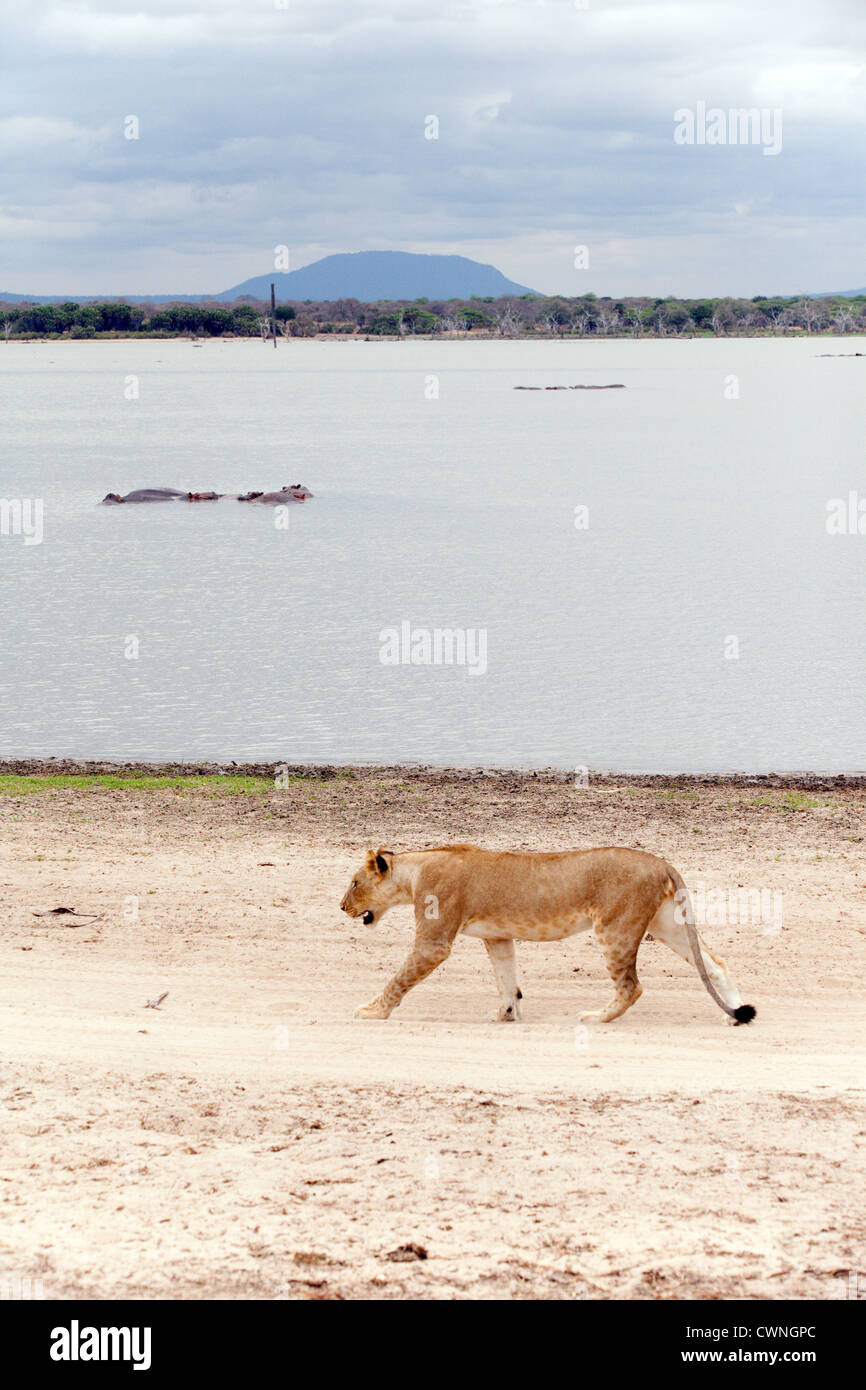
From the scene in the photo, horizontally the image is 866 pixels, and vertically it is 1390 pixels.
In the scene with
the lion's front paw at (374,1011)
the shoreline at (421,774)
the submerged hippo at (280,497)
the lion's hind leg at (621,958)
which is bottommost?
the shoreline at (421,774)

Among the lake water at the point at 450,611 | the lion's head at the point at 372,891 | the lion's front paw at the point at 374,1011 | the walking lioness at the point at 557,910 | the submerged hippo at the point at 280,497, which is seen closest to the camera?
the walking lioness at the point at 557,910

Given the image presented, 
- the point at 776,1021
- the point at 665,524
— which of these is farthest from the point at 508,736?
the point at 665,524

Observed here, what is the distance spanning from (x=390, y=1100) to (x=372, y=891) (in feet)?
6.71

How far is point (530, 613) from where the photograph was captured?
32.1 meters

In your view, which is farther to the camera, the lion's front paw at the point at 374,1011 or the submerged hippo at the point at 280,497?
the submerged hippo at the point at 280,497

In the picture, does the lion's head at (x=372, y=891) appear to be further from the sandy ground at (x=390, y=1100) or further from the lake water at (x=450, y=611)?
the lake water at (x=450, y=611)

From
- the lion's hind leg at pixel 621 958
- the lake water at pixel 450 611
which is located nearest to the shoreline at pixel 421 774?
the lake water at pixel 450 611

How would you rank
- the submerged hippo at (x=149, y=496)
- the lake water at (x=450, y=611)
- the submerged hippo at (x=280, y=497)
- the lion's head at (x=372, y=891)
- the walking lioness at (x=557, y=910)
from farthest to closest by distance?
1. the submerged hippo at (x=149, y=496)
2. the submerged hippo at (x=280, y=497)
3. the lake water at (x=450, y=611)
4. the lion's head at (x=372, y=891)
5. the walking lioness at (x=557, y=910)

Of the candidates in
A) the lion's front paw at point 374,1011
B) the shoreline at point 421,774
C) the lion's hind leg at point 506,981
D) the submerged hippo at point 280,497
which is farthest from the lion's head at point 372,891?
the submerged hippo at point 280,497

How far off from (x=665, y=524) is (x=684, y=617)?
18990mm

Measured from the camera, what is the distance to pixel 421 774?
1848 cm

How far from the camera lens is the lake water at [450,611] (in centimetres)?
2131

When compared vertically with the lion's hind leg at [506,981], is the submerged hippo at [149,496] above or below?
above

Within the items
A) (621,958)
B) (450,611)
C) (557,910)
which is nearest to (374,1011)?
(557,910)
